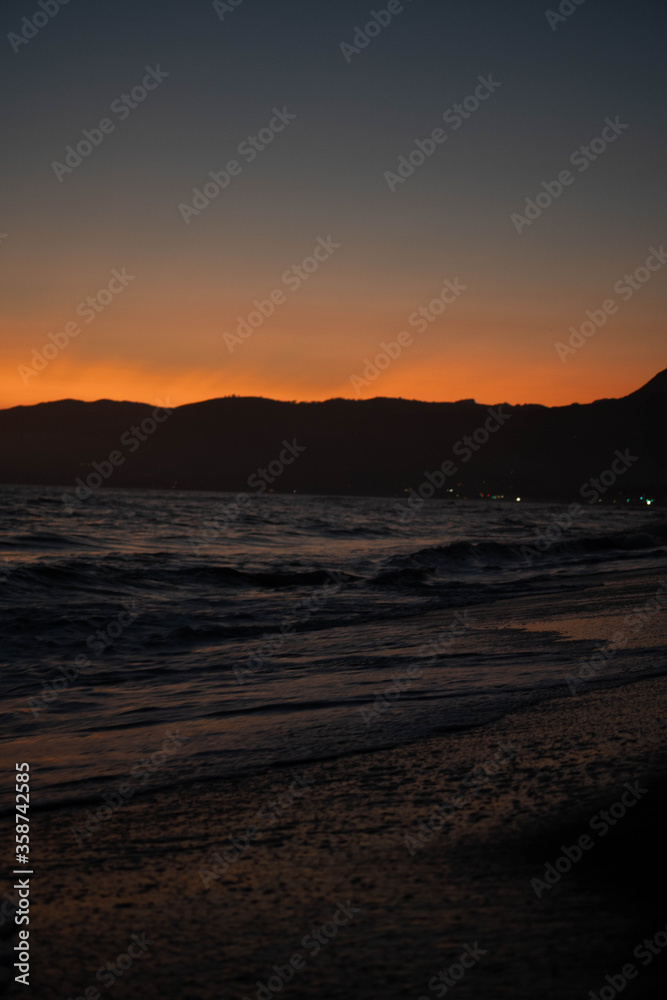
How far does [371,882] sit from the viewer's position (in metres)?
2.54

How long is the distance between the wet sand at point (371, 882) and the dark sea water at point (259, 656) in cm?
68

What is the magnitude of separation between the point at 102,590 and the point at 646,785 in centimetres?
1233

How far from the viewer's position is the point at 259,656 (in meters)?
7.63

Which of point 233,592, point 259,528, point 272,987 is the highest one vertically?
point 259,528

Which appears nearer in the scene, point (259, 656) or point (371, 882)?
point (371, 882)

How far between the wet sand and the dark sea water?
68 cm

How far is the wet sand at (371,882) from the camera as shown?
2.07 metres

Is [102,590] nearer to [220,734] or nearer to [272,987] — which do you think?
[220,734]

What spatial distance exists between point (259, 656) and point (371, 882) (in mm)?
5175

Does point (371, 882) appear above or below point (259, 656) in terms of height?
below

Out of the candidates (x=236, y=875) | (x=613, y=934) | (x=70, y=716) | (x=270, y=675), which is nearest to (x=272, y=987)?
(x=236, y=875)

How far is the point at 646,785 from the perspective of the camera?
10.2 ft

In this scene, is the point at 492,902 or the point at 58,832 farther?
the point at 58,832

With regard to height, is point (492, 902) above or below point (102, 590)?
below
